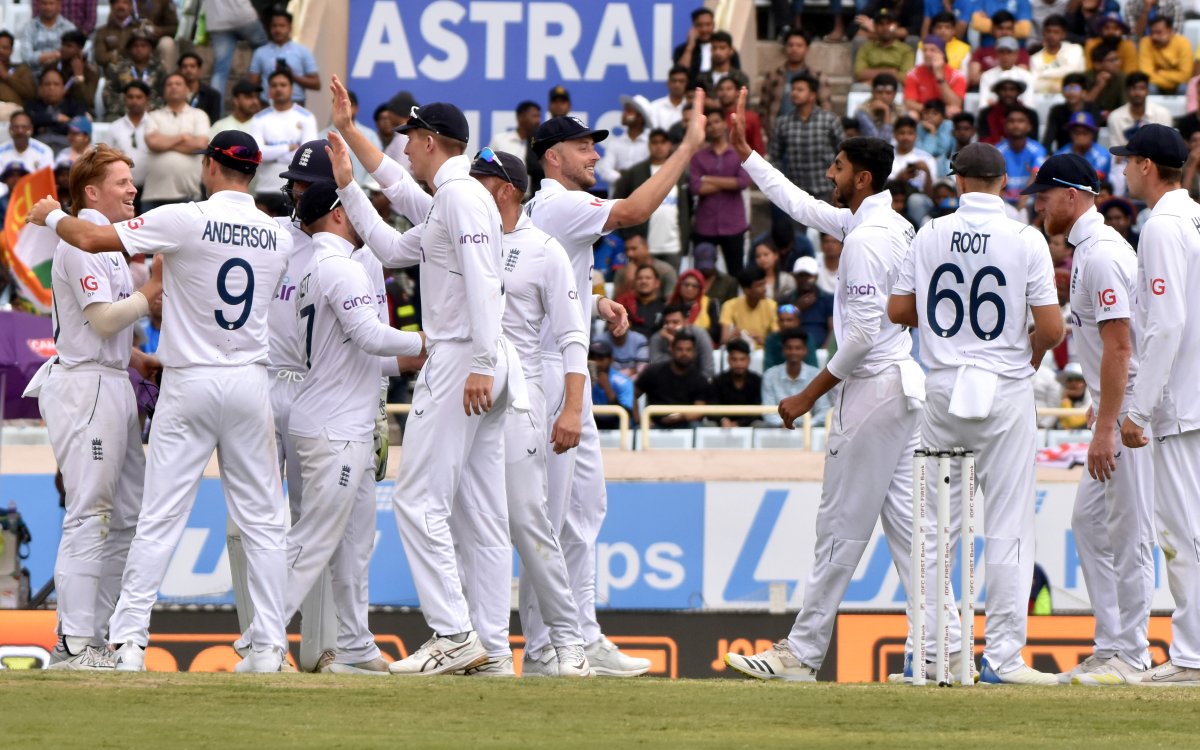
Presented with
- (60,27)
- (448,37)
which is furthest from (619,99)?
(60,27)

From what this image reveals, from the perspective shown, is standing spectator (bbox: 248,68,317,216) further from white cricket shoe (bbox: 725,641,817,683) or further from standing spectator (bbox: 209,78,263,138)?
white cricket shoe (bbox: 725,641,817,683)

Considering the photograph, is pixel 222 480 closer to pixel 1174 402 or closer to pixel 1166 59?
pixel 1174 402

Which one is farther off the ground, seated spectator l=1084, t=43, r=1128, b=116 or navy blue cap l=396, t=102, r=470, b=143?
seated spectator l=1084, t=43, r=1128, b=116

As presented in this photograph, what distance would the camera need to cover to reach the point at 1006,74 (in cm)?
1920

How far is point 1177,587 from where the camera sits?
8562 millimetres

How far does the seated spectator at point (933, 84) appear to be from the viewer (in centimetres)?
1941

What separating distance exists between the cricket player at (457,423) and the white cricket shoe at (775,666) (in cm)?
115

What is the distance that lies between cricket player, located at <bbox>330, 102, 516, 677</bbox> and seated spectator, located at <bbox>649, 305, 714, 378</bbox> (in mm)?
7059

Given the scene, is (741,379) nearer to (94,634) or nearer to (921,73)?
(921,73)

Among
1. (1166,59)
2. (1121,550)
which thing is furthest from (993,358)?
(1166,59)

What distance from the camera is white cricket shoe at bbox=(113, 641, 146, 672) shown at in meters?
8.51

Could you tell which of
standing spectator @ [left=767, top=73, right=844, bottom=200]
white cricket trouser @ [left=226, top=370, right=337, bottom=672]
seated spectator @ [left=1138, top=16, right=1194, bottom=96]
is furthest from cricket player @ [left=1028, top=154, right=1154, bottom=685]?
seated spectator @ [left=1138, top=16, right=1194, bottom=96]

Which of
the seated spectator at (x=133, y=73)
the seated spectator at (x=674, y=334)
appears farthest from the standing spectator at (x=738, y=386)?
the seated spectator at (x=133, y=73)

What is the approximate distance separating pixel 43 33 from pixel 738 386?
9.51m
